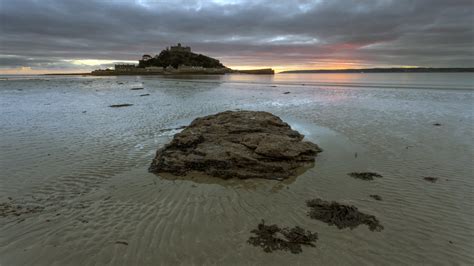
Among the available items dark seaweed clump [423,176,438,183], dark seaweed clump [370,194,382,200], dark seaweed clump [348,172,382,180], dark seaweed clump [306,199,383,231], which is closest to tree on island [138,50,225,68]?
dark seaweed clump [348,172,382,180]

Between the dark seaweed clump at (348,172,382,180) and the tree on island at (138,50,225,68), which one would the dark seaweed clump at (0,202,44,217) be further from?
the tree on island at (138,50,225,68)

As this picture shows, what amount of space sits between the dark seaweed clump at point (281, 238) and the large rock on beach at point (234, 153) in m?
2.55

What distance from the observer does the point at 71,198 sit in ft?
22.0

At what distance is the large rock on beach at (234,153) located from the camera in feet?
26.9

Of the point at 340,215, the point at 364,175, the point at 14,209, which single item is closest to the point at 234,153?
the point at 340,215

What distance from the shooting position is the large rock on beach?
8.19 metres

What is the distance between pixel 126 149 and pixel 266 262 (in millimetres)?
8362

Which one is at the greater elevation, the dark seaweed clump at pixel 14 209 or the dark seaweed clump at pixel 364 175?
the dark seaweed clump at pixel 364 175

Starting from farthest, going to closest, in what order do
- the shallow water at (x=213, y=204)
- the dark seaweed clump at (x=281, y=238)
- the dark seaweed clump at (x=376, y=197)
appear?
the dark seaweed clump at (x=376, y=197)
the dark seaweed clump at (x=281, y=238)
the shallow water at (x=213, y=204)

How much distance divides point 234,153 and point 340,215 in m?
3.72

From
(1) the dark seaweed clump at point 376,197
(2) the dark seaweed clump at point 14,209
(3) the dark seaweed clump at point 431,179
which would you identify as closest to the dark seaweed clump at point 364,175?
(1) the dark seaweed clump at point 376,197

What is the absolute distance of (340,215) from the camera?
19.4 feet

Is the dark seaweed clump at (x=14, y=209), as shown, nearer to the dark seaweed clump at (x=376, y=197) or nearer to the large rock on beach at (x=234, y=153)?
the large rock on beach at (x=234, y=153)

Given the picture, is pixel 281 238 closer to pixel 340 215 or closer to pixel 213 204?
pixel 340 215
